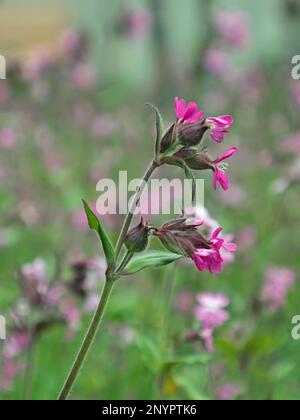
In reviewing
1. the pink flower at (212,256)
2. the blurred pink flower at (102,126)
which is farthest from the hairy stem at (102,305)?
the blurred pink flower at (102,126)

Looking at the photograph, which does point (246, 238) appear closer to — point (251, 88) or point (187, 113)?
point (187, 113)

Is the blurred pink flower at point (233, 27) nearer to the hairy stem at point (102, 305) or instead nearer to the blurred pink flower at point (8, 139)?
the blurred pink flower at point (8, 139)

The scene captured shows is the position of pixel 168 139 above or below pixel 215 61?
below

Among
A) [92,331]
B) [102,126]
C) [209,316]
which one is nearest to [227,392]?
[209,316]

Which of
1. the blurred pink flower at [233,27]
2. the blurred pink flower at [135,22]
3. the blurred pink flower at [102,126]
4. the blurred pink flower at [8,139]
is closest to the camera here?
the blurred pink flower at [8,139]

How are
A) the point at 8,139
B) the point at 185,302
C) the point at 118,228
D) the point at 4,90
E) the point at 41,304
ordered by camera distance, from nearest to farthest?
1. the point at 41,304
2. the point at 118,228
3. the point at 185,302
4. the point at 8,139
5. the point at 4,90

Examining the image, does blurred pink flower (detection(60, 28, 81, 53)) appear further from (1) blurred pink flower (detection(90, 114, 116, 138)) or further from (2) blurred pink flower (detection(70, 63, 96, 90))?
(1) blurred pink flower (detection(90, 114, 116, 138))

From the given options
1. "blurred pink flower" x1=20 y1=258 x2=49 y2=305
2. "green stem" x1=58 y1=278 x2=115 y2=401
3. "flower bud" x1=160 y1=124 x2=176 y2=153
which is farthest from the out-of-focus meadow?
"flower bud" x1=160 y1=124 x2=176 y2=153
